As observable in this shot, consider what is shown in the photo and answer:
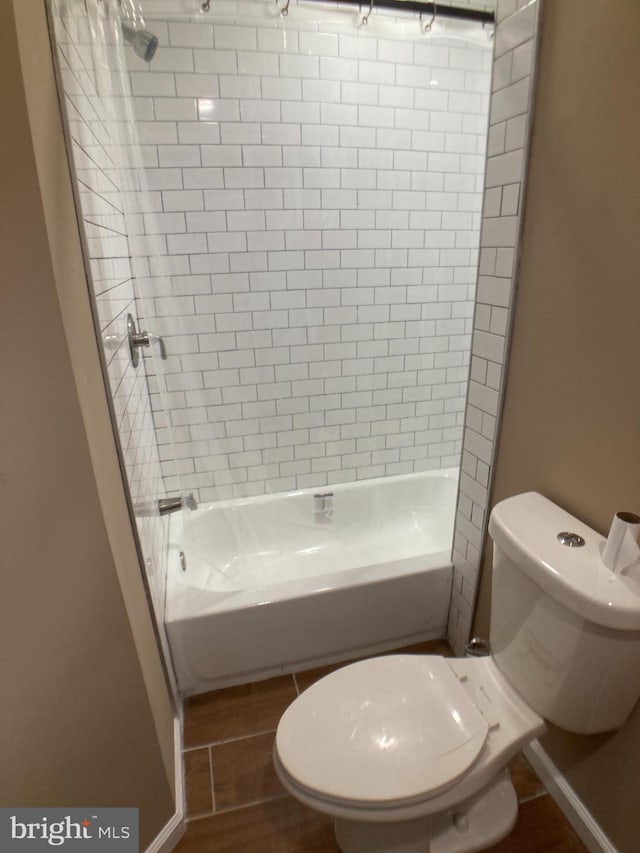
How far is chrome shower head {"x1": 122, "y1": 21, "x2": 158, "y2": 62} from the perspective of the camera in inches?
58.5

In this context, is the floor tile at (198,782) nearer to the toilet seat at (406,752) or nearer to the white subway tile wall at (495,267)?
the toilet seat at (406,752)

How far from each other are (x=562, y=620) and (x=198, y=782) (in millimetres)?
1150

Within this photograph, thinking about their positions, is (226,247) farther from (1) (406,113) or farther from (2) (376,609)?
Answer: (2) (376,609)

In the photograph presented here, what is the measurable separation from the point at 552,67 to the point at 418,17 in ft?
3.19

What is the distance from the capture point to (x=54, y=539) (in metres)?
0.89

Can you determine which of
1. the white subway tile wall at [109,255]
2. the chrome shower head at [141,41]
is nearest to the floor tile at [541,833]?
the white subway tile wall at [109,255]

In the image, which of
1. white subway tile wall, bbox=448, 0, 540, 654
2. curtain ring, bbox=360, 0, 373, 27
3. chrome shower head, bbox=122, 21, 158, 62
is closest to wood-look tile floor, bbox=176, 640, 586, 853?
white subway tile wall, bbox=448, 0, 540, 654

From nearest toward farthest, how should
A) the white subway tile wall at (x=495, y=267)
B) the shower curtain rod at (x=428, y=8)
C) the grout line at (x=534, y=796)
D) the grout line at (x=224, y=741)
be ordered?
the white subway tile wall at (x=495, y=267), the grout line at (x=534, y=796), the grout line at (x=224, y=741), the shower curtain rod at (x=428, y=8)

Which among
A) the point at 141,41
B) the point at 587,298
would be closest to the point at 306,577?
the point at 587,298

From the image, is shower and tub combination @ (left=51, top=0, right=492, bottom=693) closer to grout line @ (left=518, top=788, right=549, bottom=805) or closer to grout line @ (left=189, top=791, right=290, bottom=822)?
grout line @ (left=189, top=791, right=290, bottom=822)

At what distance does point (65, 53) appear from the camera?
0.90m

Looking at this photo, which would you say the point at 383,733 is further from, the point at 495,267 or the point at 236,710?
the point at 495,267

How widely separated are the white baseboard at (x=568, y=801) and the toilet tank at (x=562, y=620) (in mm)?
375

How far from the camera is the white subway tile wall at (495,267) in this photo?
111 cm
